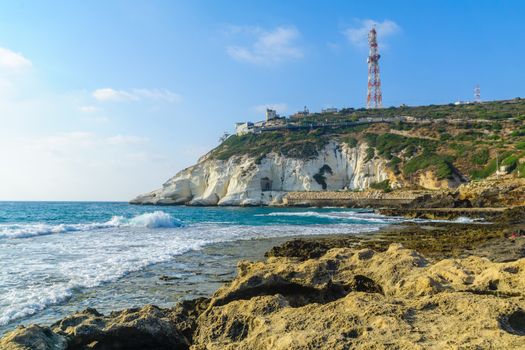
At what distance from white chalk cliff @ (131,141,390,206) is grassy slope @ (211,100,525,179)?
6.69 feet

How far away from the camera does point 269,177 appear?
79312mm

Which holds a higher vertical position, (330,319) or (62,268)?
(330,319)

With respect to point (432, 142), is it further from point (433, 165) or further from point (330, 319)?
point (330, 319)

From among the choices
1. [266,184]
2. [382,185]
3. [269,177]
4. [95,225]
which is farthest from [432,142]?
[95,225]

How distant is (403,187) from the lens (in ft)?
215

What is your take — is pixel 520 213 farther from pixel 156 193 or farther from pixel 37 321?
pixel 156 193

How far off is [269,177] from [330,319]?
247 feet

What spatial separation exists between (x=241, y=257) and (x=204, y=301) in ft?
27.3

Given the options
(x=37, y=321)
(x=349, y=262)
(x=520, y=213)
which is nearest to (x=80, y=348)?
(x=37, y=321)

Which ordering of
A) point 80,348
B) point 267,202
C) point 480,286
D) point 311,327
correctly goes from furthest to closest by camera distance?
1. point 267,202
2. point 480,286
3. point 80,348
4. point 311,327

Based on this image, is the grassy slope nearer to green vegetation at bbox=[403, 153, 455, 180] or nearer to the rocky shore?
green vegetation at bbox=[403, 153, 455, 180]

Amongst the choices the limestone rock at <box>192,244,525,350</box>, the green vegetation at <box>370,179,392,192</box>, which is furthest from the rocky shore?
the green vegetation at <box>370,179,392,192</box>

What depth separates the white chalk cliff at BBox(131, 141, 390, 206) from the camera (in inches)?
2960

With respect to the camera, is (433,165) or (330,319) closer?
(330,319)
